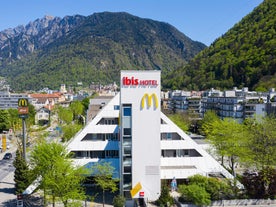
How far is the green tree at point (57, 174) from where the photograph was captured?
110ft

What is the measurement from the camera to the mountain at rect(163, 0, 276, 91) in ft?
491

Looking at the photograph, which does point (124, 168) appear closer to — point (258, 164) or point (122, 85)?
point (122, 85)

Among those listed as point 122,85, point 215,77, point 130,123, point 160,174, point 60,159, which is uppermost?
point 215,77

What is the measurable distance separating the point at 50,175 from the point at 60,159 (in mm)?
1979

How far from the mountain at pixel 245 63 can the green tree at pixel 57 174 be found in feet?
364

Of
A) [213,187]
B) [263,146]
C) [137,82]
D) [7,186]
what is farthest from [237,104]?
[7,186]

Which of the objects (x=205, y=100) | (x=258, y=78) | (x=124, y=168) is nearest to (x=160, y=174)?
(x=124, y=168)

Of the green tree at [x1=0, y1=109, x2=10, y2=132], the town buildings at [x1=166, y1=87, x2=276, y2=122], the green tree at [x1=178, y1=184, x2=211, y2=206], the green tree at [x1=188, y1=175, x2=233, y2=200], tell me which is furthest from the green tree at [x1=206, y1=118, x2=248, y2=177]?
the green tree at [x1=0, y1=109, x2=10, y2=132]

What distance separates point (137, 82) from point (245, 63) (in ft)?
451

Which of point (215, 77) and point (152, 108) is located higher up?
point (215, 77)

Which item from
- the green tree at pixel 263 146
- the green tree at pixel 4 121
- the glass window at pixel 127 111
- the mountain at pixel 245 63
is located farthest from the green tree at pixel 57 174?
the mountain at pixel 245 63

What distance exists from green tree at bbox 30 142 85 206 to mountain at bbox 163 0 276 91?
364 feet

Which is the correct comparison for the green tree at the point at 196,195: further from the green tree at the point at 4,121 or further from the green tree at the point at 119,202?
the green tree at the point at 4,121

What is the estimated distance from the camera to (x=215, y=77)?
176125mm
